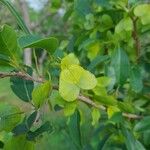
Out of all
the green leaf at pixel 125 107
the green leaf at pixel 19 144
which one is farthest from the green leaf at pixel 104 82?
the green leaf at pixel 19 144

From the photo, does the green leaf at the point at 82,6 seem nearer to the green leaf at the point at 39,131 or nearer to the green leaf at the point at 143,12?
the green leaf at the point at 143,12

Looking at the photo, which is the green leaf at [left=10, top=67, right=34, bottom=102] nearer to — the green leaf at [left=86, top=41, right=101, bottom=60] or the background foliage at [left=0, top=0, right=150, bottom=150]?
the background foliage at [left=0, top=0, right=150, bottom=150]

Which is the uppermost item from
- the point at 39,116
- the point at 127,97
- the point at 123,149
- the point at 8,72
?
the point at 8,72

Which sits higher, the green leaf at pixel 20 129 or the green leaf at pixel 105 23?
the green leaf at pixel 105 23

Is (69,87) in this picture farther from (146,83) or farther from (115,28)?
(146,83)

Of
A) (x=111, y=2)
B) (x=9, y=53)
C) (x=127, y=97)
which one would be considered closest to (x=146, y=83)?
(x=127, y=97)

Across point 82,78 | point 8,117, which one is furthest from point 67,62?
point 8,117
